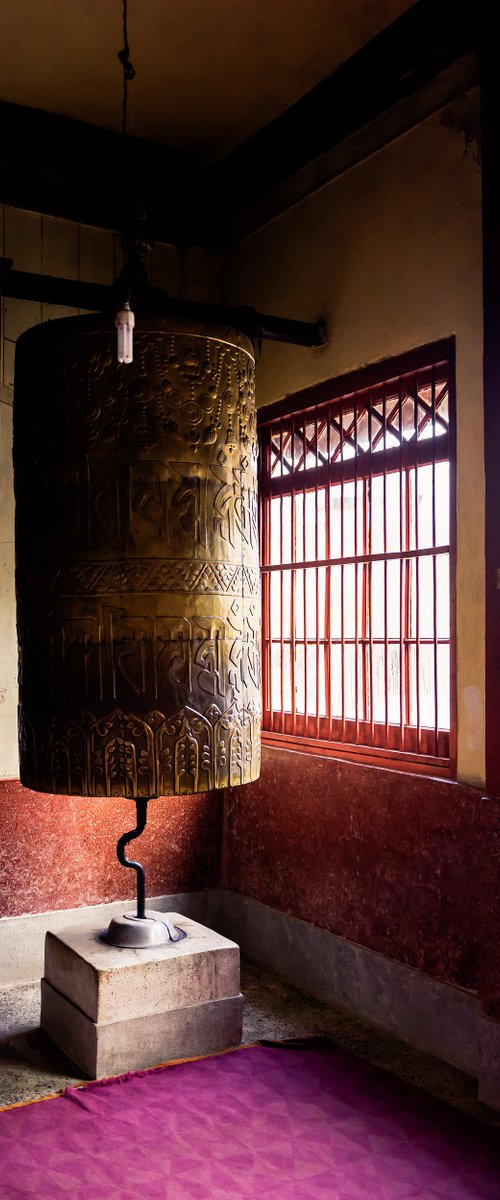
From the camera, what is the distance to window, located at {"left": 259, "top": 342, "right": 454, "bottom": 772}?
373 centimetres

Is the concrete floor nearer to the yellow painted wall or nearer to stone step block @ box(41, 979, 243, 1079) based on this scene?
stone step block @ box(41, 979, 243, 1079)

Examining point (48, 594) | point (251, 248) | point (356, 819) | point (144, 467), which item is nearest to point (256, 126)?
point (251, 248)

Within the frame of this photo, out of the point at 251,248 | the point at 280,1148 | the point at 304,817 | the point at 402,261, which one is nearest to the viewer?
the point at 280,1148

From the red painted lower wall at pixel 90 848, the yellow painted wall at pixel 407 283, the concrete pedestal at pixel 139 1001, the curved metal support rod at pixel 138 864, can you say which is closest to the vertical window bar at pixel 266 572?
Result: the yellow painted wall at pixel 407 283

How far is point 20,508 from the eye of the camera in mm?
3457

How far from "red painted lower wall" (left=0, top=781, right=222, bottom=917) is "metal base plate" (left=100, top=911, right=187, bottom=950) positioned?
0.89 m

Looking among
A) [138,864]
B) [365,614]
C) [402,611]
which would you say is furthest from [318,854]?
[402,611]

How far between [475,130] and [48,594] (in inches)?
91.5

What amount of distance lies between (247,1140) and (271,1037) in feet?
2.62

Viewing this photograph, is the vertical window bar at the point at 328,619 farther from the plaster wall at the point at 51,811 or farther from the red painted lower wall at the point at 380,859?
the plaster wall at the point at 51,811

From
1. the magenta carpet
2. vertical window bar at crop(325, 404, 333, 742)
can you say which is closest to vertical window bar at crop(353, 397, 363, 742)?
vertical window bar at crop(325, 404, 333, 742)

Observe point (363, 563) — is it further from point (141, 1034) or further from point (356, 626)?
point (141, 1034)

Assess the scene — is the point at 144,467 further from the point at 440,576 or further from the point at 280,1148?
the point at 280,1148

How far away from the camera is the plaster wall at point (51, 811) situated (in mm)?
4504
